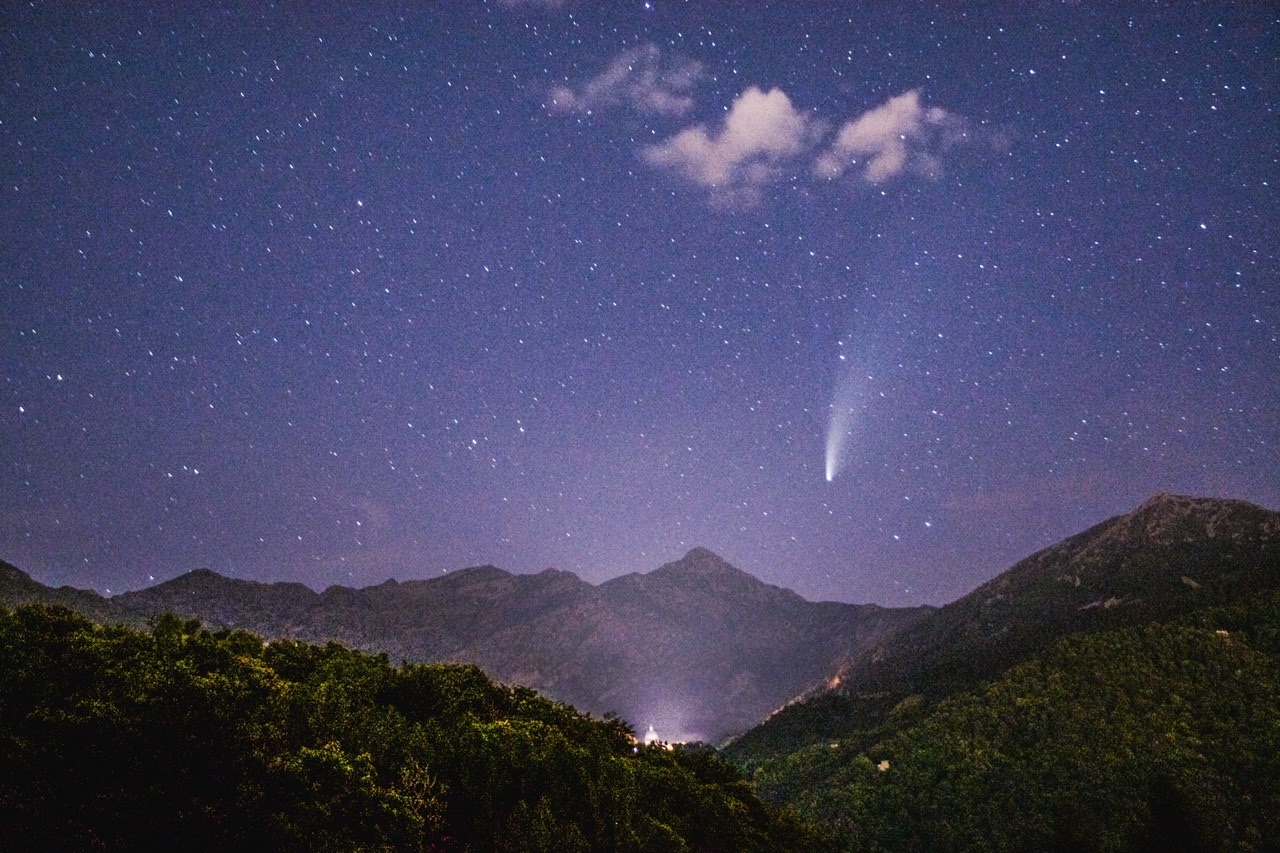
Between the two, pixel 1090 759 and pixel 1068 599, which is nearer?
pixel 1090 759

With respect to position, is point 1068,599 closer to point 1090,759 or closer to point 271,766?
point 1090,759

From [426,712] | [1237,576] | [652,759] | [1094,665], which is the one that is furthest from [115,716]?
[1237,576]

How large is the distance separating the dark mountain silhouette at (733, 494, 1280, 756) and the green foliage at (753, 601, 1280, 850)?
50.5 feet

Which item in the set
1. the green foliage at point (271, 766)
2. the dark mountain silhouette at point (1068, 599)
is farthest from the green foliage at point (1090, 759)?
the green foliage at point (271, 766)

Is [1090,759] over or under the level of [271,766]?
under

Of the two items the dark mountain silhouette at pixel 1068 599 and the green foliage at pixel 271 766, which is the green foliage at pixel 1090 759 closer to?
the dark mountain silhouette at pixel 1068 599

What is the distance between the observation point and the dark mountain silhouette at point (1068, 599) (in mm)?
107188

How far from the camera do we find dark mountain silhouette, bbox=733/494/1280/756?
107 meters

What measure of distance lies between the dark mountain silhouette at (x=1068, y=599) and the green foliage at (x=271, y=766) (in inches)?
4292

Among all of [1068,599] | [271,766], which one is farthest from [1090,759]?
[271,766]

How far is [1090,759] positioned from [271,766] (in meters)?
87.0

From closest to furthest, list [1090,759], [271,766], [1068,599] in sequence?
1. [271,766]
2. [1090,759]
3. [1068,599]

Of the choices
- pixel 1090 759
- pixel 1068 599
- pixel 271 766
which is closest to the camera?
pixel 271 766

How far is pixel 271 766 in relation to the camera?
39.2 feet
